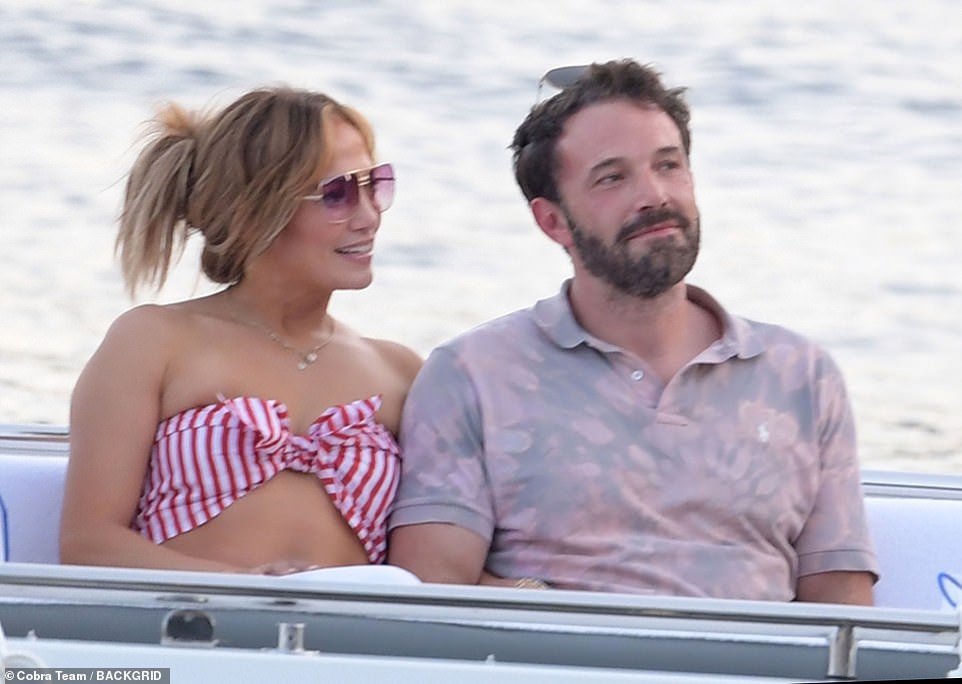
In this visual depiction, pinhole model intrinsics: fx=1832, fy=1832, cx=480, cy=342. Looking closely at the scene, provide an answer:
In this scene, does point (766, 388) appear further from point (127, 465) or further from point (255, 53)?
point (255, 53)

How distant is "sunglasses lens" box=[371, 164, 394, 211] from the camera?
2.56m

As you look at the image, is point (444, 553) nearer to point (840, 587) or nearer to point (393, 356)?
point (393, 356)

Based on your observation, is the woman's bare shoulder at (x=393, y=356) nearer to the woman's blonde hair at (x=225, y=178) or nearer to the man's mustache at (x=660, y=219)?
the woman's blonde hair at (x=225, y=178)

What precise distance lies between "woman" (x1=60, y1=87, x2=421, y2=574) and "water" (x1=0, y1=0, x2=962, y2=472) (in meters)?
3.08

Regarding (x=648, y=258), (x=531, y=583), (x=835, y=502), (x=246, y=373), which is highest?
(x=648, y=258)

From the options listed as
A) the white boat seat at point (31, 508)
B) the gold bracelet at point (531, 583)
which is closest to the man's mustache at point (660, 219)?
the gold bracelet at point (531, 583)

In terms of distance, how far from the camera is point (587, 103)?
102 inches

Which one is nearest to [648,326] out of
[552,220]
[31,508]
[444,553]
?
[552,220]

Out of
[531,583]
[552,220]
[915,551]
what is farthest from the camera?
[915,551]

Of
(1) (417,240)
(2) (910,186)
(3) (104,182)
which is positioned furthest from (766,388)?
(2) (910,186)

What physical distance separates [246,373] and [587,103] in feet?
2.01

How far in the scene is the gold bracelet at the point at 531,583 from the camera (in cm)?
241

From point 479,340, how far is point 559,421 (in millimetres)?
176

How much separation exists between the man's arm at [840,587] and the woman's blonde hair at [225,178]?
0.87 m
